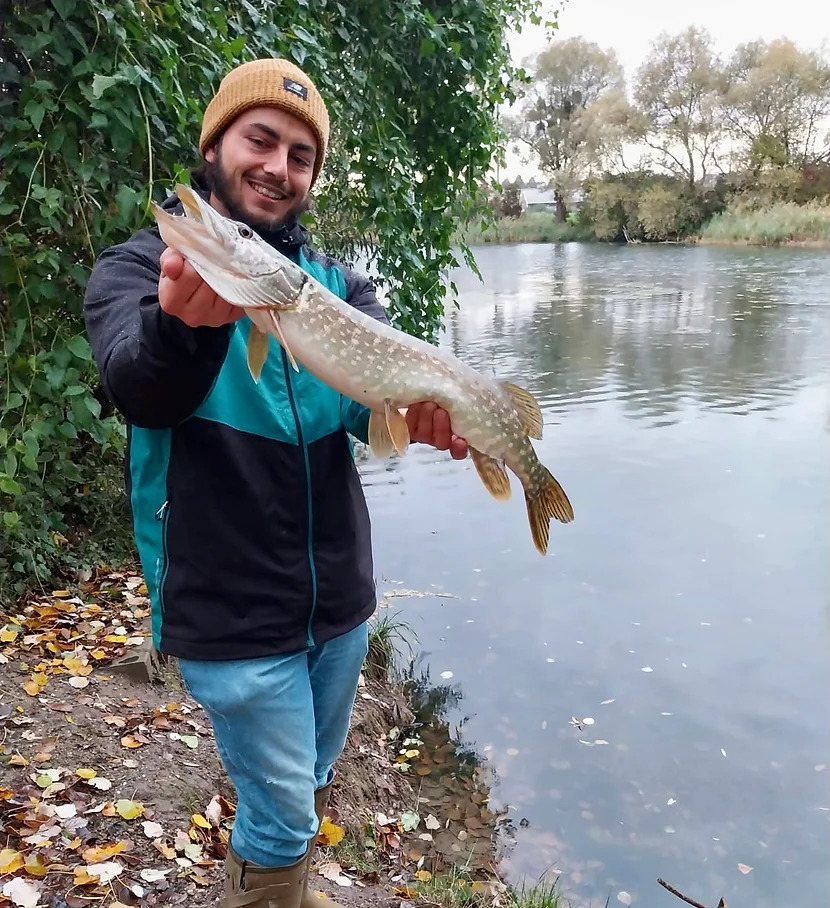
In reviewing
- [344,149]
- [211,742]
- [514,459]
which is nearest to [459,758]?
[211,742]

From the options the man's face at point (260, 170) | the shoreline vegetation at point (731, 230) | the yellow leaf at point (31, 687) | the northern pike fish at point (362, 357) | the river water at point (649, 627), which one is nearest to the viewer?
the northern pike fish at point (362, 357)

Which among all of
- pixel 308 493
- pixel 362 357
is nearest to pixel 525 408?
pixel 362 357

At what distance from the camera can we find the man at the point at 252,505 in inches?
71.8

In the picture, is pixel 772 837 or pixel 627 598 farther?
pixel 627 598

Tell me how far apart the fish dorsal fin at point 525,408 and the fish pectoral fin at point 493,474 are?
13cm

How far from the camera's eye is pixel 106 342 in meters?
1.74

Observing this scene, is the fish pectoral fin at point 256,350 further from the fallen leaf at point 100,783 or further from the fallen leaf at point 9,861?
the fallen leaf at point 100,783

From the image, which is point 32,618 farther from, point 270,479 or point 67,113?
point 270,479

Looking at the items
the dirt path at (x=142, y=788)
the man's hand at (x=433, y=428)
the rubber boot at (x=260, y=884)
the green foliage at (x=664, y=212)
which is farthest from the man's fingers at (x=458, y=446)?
the green foliage at (x=664, y=212)

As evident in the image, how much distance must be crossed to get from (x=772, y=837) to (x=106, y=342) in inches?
153

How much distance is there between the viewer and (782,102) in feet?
121

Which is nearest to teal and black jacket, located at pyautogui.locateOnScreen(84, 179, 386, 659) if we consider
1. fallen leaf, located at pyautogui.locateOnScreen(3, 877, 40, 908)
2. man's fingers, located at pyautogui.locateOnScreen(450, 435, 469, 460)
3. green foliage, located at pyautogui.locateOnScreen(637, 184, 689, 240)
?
man's fingers, located at pyautogui.locateOnScreen(450, 435, 469, 460)

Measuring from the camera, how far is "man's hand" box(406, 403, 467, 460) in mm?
2221

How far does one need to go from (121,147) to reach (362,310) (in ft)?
→ 5.42
